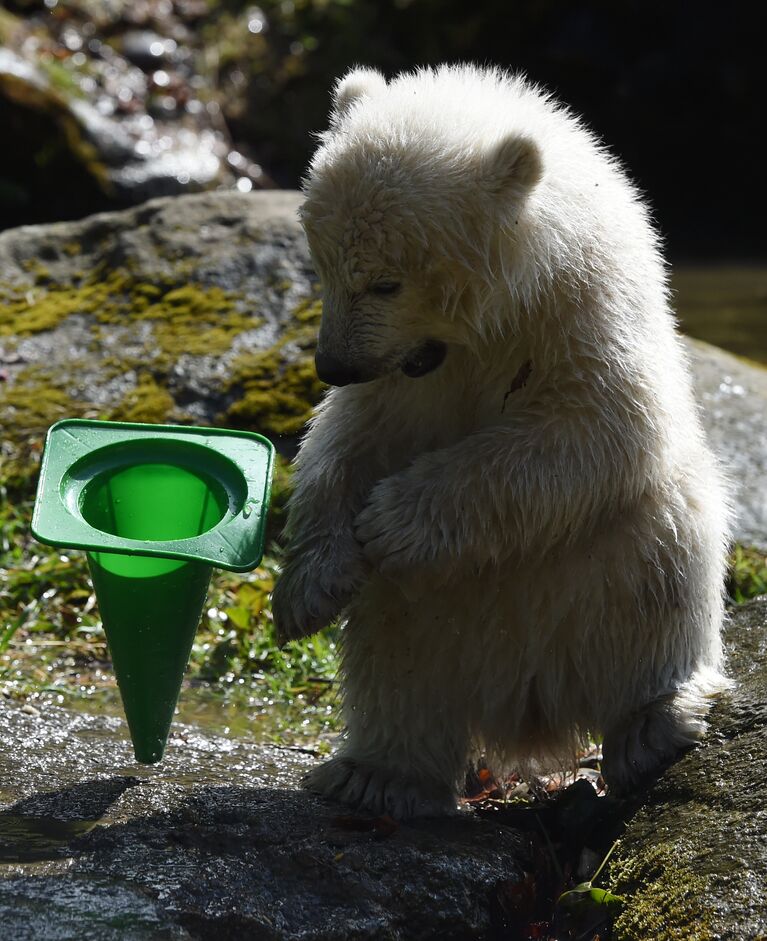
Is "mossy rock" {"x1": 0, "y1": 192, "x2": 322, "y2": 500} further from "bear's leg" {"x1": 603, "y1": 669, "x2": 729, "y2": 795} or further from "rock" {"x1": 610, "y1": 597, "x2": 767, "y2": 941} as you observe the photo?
"rock" {"x1": 610, "y1": 597, "x2": 767, "y2": 941}

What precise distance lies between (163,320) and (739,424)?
8.84 feet

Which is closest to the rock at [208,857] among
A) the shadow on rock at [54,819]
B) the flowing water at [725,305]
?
the shadow on rock at [54,819]

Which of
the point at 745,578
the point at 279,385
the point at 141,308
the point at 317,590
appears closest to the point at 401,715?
the point at 317,590

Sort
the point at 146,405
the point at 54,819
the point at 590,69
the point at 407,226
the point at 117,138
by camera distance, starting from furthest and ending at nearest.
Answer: the point at 590,69 < the point at 117,138 < the point at 146,405 < the point at 407,226 < the point at 54,819

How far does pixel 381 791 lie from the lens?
11.2 ft

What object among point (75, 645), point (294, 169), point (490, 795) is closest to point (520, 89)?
point (490, 795)

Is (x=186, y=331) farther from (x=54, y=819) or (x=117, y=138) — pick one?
(x=117, y=138)

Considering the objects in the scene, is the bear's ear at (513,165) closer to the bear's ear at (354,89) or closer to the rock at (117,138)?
the bear's ear at (354,89)

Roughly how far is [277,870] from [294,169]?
10.3m

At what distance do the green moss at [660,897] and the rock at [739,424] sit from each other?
87.7 inches

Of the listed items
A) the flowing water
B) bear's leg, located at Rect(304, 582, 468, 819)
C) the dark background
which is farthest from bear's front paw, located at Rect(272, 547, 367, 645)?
the dark background

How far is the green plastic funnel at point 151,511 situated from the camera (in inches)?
124

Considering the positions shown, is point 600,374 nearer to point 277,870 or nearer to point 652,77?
point 277,870

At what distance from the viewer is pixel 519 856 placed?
3184 millimetres
